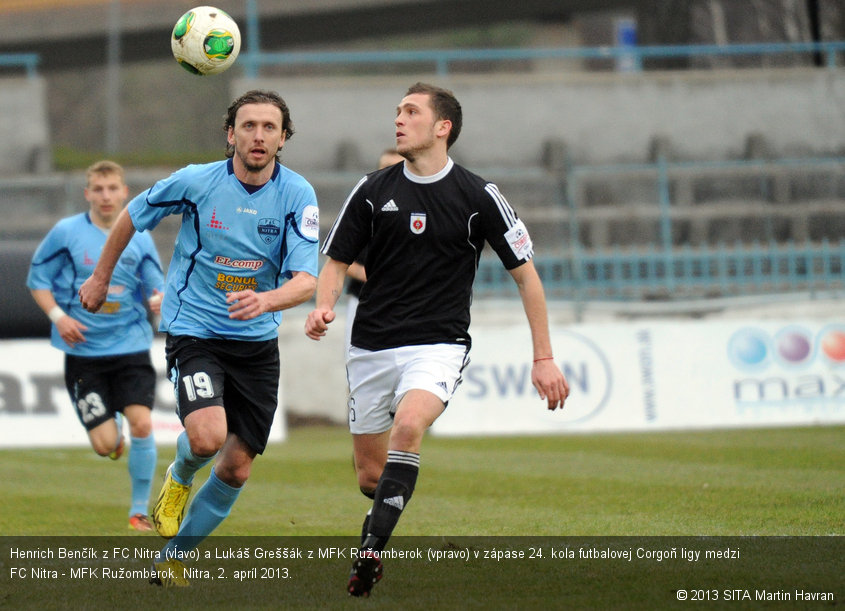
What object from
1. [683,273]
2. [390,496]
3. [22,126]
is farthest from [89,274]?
[22,126]

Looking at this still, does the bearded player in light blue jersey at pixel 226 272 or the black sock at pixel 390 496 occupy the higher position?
the bearded player in light blue jersey at pixel 226 272

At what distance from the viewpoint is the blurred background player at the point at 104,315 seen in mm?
8859

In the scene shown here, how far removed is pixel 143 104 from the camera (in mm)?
52531

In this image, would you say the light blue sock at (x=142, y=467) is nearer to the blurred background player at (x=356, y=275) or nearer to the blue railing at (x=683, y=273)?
the blurred background player at (x=356, y=275)

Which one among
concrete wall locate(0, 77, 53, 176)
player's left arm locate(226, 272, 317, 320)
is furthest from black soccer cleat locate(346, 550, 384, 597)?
concrete wall locate(0, 77, 53, 176)

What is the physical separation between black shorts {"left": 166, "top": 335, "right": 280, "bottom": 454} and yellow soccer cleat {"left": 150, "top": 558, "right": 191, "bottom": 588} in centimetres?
67

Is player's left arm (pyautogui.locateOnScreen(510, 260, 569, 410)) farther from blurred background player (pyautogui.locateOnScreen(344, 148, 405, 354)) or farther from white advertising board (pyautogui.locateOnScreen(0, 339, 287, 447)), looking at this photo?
white advertising board (pyautogui.locateOnScreen(0, 339, 287, 447))

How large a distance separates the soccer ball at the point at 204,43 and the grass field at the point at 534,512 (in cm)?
270

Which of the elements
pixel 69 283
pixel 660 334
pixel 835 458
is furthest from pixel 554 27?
pixel 69 283

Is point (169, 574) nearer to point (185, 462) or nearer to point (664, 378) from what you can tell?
point (185, 462)

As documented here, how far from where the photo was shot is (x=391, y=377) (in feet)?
20.1

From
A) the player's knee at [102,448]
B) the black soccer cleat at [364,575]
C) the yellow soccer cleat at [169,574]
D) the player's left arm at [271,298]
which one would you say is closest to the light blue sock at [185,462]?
the yellow soccer cleat at [169,574]

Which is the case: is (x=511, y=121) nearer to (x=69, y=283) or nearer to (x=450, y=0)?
(x=450, y=0)

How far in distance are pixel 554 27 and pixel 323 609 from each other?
29916 mm
